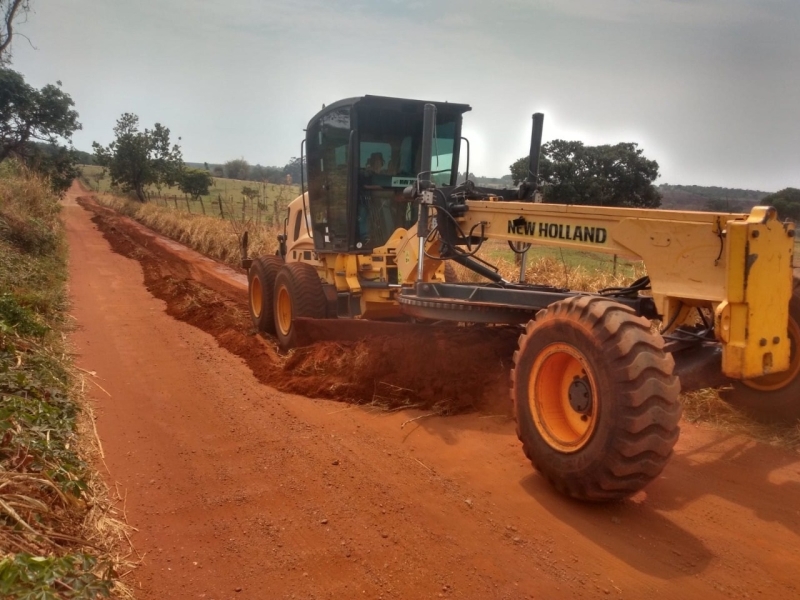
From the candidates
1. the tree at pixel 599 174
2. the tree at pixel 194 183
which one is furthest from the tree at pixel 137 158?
the tree at pixel 599 174

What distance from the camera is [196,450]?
4.97 m

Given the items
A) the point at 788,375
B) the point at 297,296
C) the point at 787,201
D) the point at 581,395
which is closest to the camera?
the point at 581,395

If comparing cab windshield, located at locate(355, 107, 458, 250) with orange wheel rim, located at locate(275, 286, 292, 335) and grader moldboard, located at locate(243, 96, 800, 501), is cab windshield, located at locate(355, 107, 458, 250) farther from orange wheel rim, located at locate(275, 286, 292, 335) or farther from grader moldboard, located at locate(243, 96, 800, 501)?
orange wheel rim, located at locate(275, 286, 292, 335)

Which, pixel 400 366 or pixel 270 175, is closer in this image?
pixel 400 366

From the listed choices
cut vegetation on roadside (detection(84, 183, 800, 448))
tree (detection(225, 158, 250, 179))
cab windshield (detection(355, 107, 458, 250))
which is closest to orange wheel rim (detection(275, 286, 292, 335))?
cab windshield (detection(355, 107, 458, 250))

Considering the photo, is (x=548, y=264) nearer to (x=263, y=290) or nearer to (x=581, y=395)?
(x=263, y=290)

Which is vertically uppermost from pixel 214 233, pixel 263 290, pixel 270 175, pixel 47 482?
pixel 270 175

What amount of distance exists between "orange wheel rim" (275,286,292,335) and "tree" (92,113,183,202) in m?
36.1

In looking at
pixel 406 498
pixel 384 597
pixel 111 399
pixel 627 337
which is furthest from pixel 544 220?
pixel 111 399

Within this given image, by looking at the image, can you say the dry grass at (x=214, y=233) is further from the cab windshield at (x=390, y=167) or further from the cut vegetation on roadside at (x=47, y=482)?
the cut vegetation on roadside at (x=47, y=482)

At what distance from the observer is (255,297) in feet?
31.4

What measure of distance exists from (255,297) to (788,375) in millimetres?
7067

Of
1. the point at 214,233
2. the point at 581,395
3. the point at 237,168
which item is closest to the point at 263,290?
the point at 581,395

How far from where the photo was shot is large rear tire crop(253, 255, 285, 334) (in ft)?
29.4
